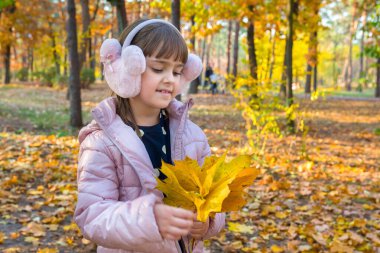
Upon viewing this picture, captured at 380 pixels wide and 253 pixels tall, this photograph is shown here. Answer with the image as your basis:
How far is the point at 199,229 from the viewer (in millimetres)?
1426

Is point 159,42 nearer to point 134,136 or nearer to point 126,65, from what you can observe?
point 126,65

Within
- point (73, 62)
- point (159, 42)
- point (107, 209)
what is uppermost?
point (73, 62)

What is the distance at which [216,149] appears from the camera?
275 inches

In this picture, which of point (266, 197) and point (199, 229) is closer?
point (199, 229)

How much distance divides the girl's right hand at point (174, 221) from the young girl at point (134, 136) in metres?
0.14

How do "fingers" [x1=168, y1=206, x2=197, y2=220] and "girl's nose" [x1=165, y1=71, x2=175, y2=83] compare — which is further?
"girl's nose" [x1=165, y1=71, x2=175, y2=83]

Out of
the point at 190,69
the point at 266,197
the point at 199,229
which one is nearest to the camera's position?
the point at 199,229

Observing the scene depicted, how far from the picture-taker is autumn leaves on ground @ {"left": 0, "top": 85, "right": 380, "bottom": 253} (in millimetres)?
3568

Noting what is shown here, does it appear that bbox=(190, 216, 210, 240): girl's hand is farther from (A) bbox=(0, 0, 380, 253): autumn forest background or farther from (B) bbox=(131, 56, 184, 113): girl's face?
(B) bbox=(131, 56, 184, 113): girl's face

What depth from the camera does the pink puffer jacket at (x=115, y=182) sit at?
125cm

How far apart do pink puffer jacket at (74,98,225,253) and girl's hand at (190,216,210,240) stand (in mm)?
66

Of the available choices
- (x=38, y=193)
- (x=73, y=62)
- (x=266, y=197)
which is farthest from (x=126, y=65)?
(x=73, y=62)

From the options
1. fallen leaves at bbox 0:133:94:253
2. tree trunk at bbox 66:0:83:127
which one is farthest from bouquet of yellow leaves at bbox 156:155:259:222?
tree trunk at bbox 66:0:83:127

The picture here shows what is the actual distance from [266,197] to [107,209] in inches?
148
